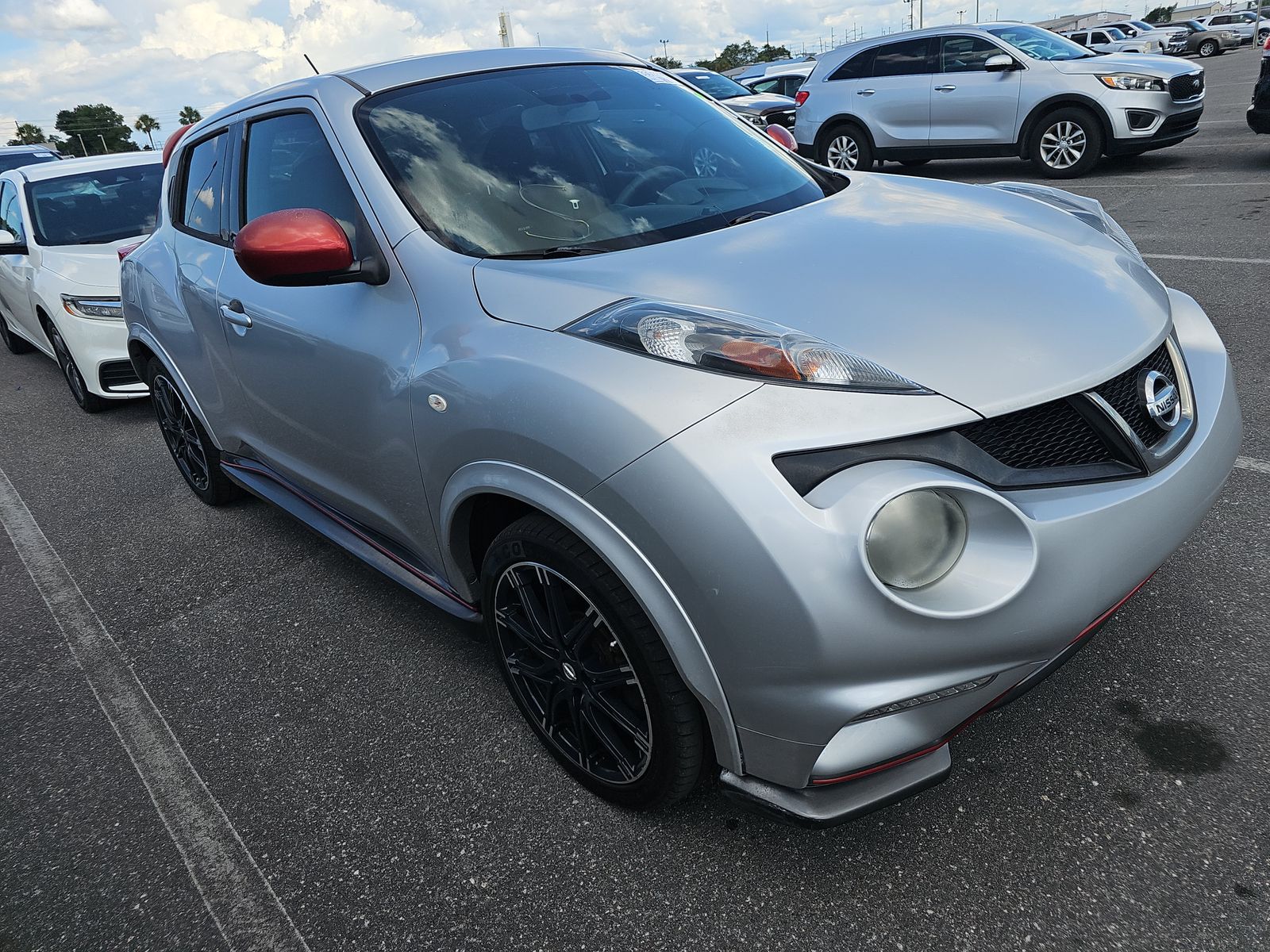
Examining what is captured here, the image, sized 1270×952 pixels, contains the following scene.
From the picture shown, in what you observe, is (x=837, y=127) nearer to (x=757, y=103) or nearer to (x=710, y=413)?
(x=757, y=103)

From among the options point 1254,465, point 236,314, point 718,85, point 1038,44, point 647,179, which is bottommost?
point 1254,465

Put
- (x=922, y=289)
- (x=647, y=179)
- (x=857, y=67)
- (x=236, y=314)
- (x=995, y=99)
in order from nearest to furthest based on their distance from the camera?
1. (x=922, y=289)
2. (x=647, y=179)
3. (x=236, y=314)
4. (x=995, y=99)
5. (x=857, y=67)

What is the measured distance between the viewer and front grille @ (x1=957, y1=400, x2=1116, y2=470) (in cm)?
164

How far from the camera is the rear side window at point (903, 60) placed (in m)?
10.4

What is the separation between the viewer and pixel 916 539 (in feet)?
5.11

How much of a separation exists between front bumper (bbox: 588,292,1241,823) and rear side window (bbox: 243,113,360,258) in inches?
51.8

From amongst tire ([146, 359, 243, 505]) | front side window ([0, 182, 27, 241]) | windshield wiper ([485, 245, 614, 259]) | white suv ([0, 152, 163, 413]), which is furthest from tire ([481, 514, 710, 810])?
front side window ([0, 182, 27, 241])

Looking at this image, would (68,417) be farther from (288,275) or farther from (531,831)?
(531,831)

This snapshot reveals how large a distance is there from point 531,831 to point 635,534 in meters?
0.88

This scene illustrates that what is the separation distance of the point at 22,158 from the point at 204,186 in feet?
46.1

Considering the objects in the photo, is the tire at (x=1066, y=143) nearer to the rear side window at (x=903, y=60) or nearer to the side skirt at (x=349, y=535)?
the rear side window at (x=903, y=60)

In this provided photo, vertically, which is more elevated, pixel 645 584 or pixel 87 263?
pixel 87 263

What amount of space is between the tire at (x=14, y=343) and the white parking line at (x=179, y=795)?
5407 millimetres

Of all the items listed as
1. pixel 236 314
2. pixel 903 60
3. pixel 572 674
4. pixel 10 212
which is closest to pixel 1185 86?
pixel 903 60
